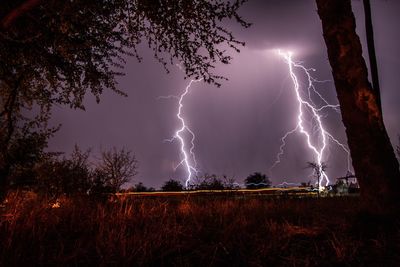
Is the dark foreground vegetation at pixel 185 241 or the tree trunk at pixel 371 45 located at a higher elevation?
the tree trunk at pixel 371 45

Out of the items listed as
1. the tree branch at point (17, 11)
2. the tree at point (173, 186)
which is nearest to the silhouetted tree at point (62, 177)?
the tree branch at point (17, 11)

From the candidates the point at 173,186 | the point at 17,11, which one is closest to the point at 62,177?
the point at 17,11

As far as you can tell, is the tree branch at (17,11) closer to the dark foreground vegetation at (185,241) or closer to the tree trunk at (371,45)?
the dark foreground vegetation at (185,241)

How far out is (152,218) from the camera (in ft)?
21.2

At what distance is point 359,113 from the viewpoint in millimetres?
6238

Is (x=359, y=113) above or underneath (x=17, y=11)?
underneath

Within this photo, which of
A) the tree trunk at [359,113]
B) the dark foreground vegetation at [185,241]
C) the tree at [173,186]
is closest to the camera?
the dark foreground vegetation at [185,241]

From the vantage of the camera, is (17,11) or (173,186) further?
(173,186)

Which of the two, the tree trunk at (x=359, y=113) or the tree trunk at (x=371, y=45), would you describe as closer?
the tree trunk at (x=359, y=113)

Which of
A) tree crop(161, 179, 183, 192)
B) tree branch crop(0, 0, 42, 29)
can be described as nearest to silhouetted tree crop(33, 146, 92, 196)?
tree branch crop(0, 0, 42, 29)

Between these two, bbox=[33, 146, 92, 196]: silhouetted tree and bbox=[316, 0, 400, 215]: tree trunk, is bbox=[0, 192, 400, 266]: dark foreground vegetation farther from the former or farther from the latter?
bbox=[33, 146, 92, 196]: silhouetted tree

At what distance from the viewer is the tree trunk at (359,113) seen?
19.6ft

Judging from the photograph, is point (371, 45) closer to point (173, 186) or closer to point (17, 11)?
point (17, 11)

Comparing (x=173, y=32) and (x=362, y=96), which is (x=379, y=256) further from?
(x=173, y=32)
